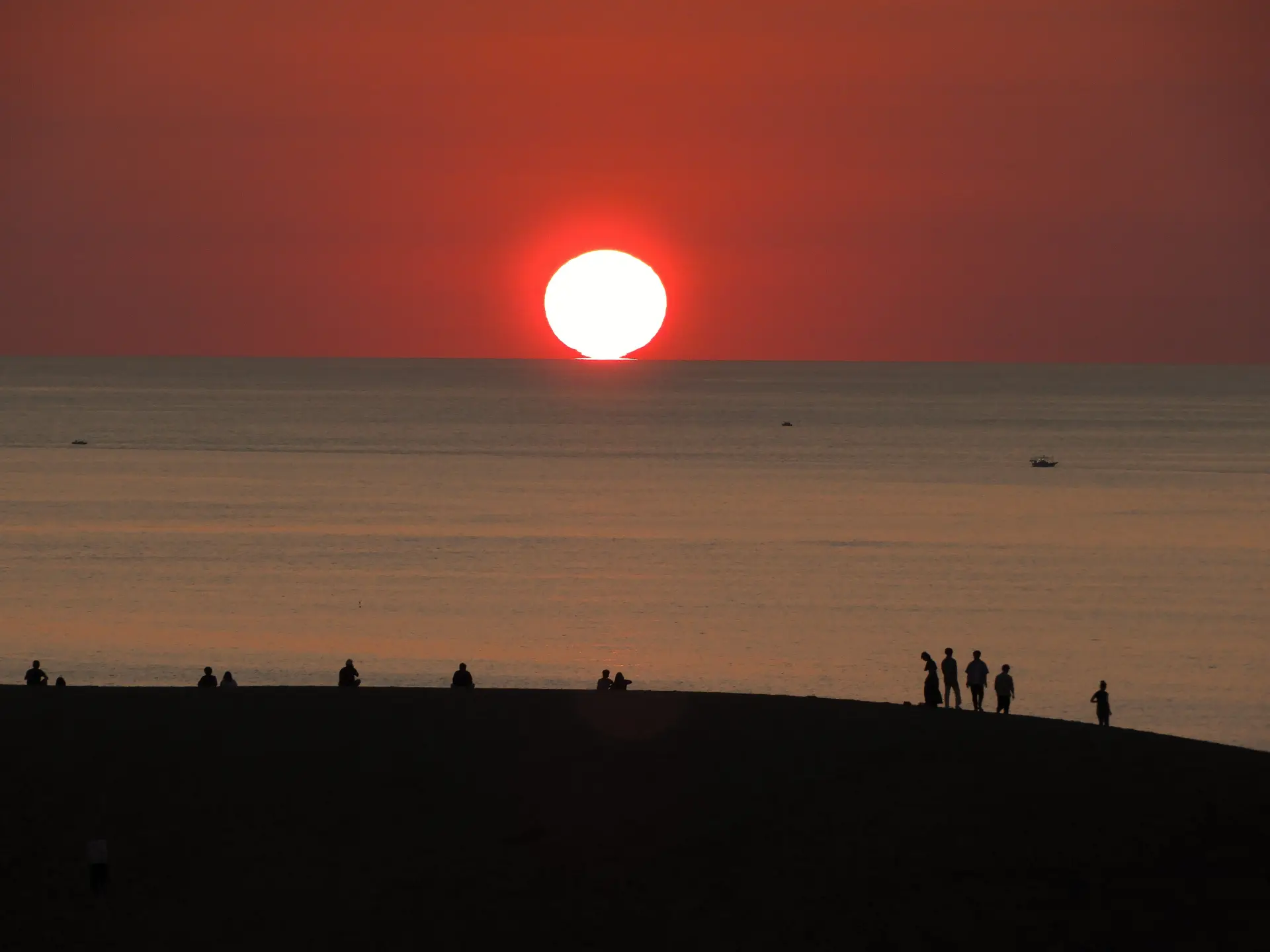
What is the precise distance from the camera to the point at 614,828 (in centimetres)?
2005

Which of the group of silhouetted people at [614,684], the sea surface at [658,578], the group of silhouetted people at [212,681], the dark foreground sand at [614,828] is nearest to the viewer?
the dark foreground sand at [614,828]

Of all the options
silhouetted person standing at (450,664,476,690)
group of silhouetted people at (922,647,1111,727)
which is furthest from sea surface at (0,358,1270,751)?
silhouetted person standing at (450,664,476,690)

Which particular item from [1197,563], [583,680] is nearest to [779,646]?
[583,680]

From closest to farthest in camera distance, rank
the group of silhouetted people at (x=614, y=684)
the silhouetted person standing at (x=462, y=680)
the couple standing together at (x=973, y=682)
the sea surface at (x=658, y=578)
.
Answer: the silhouetted person standing at (x=462, y=680) < the couple standing together at (x=973, y=682) < the group of silhouetted people at (x=614, y=684) < the sea surface at (x=658, y=578)

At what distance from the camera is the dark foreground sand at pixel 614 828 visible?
17188 mm

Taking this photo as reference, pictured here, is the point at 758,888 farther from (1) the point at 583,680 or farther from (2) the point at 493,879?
(1) the point at 583,680

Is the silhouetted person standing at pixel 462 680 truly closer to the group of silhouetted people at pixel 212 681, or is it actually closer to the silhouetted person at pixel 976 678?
the group of silhouetted people at pixel 212 681

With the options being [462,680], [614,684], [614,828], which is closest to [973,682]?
[614,684]

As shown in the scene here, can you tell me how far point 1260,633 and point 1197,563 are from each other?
19.6 meters

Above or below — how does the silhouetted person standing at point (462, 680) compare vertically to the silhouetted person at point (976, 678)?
below

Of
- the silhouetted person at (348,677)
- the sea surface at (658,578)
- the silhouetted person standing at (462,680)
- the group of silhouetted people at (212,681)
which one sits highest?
the sea surface at (658,578)

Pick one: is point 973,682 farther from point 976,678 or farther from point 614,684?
point 614,684

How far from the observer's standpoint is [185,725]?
2466 centimetres

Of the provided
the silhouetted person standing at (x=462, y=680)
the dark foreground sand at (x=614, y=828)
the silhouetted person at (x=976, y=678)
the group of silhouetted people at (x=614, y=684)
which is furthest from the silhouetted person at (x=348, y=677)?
the silhouetted person at (x=976, y=678)
